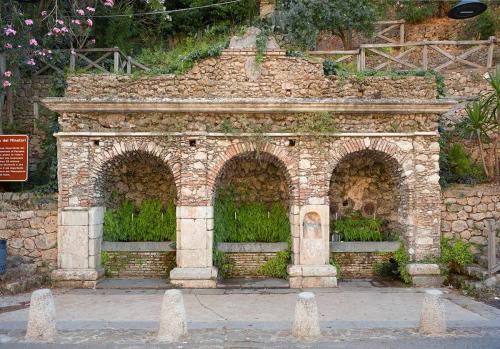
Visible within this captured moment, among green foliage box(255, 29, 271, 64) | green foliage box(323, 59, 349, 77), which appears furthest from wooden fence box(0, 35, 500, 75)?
green foliage box(255, 29, 271, 64)

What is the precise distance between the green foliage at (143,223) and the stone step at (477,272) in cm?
698

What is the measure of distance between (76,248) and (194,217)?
279cm

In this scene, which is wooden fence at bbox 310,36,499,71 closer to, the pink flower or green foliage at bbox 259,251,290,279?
green foliage at bbox 259,251,290,279

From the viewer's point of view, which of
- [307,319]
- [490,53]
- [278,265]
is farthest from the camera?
[490,53]

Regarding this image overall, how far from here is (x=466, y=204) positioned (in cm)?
1051

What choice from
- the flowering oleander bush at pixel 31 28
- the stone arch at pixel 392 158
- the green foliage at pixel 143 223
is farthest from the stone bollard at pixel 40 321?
the flowering oleander bush at pixel 31 28

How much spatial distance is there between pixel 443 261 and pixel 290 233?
11.8 feet

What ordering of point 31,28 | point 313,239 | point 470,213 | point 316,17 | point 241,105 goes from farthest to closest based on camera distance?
1. point 316,17
2. point 31,28
3. point 470,213
4. point 313,239
5. point 241,105

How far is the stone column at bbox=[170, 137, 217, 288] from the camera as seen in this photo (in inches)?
390

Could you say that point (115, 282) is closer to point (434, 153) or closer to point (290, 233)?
point (290, 233)

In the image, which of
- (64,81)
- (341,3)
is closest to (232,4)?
(341,3)

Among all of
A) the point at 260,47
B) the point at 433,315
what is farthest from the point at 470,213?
the point at 260,47

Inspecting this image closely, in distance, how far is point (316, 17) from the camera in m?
15.4

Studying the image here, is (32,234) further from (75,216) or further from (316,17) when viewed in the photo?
(316,17)
